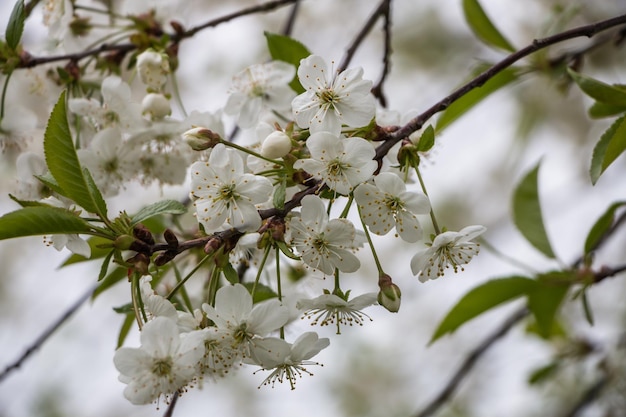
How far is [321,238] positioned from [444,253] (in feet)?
0.69

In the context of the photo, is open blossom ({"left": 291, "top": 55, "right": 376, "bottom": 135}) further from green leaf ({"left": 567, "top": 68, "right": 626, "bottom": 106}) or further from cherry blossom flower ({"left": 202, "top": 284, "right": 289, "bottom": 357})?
green leaf ({"left": 567, "top": 68, "right": 626, "bottom": 106})

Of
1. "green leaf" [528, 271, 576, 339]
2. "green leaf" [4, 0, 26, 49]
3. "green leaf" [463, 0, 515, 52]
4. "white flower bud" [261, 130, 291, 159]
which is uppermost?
"green leaf" [463, 0, 515, 52]

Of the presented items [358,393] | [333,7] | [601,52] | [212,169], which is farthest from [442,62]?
[212,169]

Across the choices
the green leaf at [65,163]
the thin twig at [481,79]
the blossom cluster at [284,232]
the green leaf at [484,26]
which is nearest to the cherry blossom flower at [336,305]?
the blossom cluster at [284,232]

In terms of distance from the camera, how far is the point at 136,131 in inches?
50.4

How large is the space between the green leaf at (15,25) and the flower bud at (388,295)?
0.80 m

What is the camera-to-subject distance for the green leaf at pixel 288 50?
1.28 m

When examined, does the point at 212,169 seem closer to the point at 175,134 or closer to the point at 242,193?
the point at 242,193

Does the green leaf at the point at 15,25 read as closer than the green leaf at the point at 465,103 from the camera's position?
Yes

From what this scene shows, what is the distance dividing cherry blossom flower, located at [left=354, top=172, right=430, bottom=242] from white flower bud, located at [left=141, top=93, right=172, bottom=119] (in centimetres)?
50

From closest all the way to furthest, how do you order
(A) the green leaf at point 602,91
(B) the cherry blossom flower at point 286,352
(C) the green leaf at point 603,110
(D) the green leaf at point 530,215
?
(B) the cherry blossom flower at point 286,352
(A) the green leaf at point 602,91
(C) the green leaf at point 603,110
(D) the green leaf at point 530,215

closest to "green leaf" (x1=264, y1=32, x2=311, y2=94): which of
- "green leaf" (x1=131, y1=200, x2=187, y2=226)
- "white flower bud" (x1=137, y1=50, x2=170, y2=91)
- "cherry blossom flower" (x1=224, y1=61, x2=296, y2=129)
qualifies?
"cherry blossom flower" (x1=224, y1=61, x2=296, y2=129)

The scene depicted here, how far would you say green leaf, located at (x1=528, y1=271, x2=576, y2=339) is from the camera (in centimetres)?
148

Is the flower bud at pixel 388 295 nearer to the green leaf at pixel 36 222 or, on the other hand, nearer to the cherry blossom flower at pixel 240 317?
the cherry blossom flower at pixel 240 317
